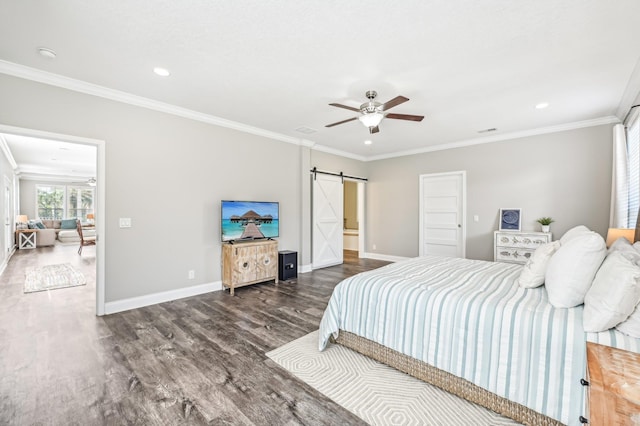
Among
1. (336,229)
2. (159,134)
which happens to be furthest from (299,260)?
(159,134)

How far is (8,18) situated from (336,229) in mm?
5638

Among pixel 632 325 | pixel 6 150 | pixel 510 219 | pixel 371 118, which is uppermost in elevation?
pixel 6 150

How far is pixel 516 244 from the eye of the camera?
489 cm

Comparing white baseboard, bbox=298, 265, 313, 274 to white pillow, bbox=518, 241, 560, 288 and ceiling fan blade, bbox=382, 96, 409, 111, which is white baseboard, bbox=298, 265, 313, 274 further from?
white pillow, bbox=518, 241, 560, 288

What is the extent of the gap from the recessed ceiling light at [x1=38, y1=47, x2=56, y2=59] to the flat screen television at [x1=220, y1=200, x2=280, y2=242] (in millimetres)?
2398

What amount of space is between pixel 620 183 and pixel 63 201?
16283 mm

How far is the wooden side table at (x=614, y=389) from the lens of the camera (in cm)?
96

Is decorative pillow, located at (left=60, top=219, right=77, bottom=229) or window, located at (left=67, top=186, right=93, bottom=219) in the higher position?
window, located at (left=67, top=186, right=93, bottom=219)

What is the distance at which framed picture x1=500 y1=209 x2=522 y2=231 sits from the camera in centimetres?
517

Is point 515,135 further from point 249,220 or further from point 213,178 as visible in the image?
point 213,178

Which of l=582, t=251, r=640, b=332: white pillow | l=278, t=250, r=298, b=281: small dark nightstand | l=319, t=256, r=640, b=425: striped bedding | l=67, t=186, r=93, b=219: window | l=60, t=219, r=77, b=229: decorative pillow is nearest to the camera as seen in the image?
l=582, t=251, r=640, b=332: white pillow

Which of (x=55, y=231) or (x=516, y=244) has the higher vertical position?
(x=516, y=244)

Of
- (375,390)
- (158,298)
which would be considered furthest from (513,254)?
(158,298)

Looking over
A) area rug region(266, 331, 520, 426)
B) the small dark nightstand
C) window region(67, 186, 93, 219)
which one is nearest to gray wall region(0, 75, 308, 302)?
the small dark nightstand
